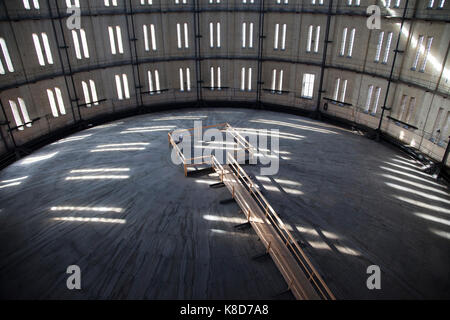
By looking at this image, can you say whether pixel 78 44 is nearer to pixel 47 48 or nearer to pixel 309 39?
pixel 47 48

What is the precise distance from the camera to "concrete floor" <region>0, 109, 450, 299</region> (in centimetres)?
1093

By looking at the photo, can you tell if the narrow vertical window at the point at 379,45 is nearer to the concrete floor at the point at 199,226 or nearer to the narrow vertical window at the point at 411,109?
the narrow vertical window at the point at 411,109

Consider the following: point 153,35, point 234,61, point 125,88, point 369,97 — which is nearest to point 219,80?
point 234,61

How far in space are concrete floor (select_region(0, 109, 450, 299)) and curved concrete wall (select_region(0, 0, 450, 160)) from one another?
3607 mm

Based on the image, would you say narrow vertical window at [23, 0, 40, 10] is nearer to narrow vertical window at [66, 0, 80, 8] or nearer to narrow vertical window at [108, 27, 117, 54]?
narrow vertical window at [66, 0, 80, 8]

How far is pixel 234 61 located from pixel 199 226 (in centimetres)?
2019

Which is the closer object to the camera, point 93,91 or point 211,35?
point 93,91

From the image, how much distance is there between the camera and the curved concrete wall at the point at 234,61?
1973cm

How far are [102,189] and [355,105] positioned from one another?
1998cm

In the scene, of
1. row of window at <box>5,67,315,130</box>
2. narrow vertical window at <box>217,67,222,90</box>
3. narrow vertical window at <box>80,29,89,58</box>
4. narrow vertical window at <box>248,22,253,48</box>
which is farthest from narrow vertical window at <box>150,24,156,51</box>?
narrow vertical window at <box>248,22,253,48</box>

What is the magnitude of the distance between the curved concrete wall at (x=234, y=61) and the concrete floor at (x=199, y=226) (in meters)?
3.61

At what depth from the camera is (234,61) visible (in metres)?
29.5

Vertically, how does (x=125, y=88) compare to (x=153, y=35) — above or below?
below

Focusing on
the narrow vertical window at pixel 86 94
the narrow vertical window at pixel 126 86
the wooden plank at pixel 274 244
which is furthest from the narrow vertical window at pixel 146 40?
the wooden plank at pixel 274 244
